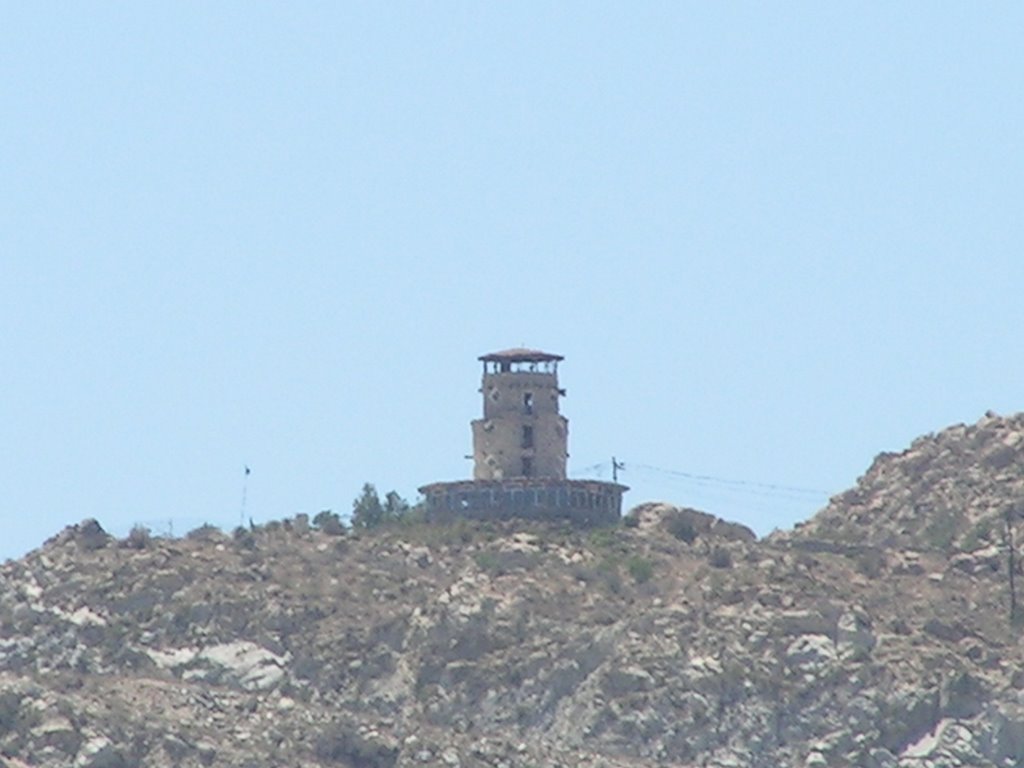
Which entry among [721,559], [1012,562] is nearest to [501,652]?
[721,559]

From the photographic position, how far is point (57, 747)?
151 metres

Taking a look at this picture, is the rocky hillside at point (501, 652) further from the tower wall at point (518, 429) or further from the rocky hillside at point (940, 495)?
the tower wall at point (518, 429)

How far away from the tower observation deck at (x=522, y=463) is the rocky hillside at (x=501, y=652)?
2.43m

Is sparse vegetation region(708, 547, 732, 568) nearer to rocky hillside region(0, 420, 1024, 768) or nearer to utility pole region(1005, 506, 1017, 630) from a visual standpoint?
rocky hillside region(0, 420, 1024, 768)

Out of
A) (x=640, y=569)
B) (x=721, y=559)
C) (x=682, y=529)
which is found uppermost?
(x=682, y=529)

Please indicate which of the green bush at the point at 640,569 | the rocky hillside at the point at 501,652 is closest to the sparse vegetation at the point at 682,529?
the rocky hillside at the point at 501,652

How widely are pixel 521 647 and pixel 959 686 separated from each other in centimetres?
1496

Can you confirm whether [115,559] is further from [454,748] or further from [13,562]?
[454,748]

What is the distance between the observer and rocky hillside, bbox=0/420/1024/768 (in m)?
155

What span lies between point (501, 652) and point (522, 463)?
18.4 meters

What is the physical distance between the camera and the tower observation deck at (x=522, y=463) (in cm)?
17762

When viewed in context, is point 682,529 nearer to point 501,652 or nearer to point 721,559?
point 721,559

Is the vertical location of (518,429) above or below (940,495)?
above

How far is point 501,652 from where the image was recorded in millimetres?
162250
